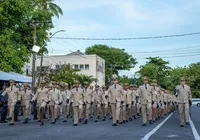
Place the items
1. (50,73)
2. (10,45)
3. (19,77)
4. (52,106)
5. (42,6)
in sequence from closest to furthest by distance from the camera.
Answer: (52,106) < (19,77) < (10,45) < (42,6) < (50,73)

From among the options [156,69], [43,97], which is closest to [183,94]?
[43,97]

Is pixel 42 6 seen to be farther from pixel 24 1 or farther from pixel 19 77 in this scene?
pixel 19 77

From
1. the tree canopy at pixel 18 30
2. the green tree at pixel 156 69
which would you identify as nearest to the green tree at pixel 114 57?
the green tree at pixel 156 69

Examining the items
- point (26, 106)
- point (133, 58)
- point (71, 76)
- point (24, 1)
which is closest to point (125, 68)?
point (133, 58)

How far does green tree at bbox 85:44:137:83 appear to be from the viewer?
94125 millimetres

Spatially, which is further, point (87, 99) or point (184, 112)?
point (87, 99)

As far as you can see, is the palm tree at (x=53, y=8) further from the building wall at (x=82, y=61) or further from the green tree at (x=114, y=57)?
the green tree at (x=114, y=57)

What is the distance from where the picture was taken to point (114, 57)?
94.3 metres

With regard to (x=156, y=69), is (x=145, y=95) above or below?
below

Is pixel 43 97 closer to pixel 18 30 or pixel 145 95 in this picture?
pixel 145 95

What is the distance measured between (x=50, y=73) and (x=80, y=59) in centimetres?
3014

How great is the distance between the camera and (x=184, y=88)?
1811cm

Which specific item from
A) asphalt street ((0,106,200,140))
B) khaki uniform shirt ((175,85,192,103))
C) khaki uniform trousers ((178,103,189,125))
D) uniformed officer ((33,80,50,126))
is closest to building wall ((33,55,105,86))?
uniformed officer ((33,80,50,126))

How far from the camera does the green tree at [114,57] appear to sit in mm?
94125
